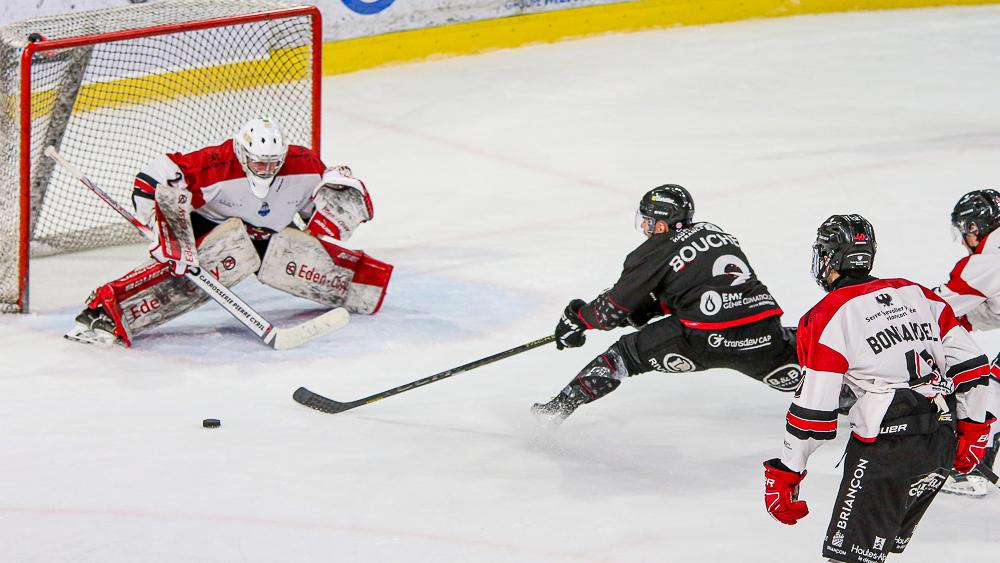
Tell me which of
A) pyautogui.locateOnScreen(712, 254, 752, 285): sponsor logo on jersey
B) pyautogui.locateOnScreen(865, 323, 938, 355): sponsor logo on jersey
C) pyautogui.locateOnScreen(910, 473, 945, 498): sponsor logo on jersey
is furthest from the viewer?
pyautogui.locateOnScreen(712, 254, 752, 285): sponsor logo on jersey

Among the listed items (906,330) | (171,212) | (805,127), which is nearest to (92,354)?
(171,212)

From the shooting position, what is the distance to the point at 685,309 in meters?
3.88

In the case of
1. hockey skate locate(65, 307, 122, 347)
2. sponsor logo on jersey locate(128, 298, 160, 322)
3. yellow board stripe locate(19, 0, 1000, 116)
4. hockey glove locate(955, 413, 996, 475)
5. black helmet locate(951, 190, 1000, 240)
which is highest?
yellow board stripe locate(19, 0, 1000, 116)

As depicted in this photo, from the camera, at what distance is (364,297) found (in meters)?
5.25

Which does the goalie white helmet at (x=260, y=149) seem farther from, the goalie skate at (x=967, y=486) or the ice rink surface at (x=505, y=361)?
the goalie skate at (x=967, y=486)

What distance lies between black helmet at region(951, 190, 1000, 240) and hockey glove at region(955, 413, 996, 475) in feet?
2.66

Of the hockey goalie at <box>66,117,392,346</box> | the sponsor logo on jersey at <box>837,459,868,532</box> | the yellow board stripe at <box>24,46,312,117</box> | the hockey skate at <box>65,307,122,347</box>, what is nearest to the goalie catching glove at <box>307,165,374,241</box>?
the hockey goalie at <box>66,117,392,346</box>

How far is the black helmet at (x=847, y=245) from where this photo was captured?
292cm

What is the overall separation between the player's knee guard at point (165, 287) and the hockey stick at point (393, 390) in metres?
0.73

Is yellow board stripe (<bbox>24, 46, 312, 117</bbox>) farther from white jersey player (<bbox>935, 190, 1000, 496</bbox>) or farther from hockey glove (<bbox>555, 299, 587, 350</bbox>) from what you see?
white jersey player (<bbox>935, 190, 1000, 496</bbox>)

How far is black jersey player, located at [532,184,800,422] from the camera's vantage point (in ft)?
12.6

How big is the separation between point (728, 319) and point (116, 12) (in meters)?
2.94

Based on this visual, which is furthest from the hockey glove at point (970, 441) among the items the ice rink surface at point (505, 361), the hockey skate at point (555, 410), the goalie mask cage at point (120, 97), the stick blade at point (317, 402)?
the goalie mask cage at point (120, 97)

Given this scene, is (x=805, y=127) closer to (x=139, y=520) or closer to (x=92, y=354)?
(x=92, y=354)
